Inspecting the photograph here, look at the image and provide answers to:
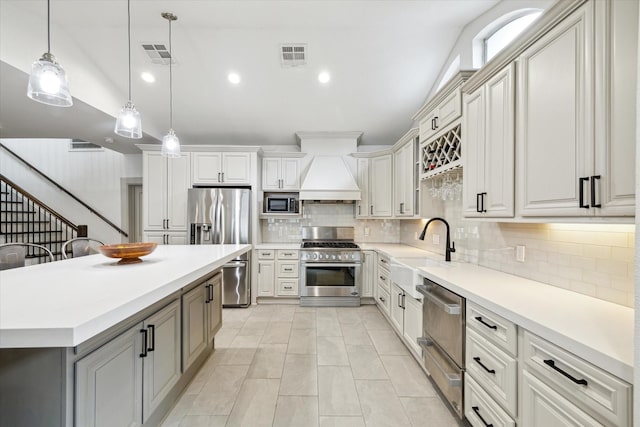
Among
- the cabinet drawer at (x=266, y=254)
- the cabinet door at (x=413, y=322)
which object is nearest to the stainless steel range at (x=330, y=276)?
the cabinet drawer at (x=266, y=254)

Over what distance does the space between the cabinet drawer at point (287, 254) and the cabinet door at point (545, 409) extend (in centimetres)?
323

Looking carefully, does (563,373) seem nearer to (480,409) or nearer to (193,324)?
(480,409)

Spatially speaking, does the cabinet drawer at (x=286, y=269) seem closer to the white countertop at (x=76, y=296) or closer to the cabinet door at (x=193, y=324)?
the cabinet door at (x=193, y=324)

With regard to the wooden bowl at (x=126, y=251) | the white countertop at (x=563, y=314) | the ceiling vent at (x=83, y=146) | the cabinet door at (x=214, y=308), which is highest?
the ceiling vent at (x=83, y=146)

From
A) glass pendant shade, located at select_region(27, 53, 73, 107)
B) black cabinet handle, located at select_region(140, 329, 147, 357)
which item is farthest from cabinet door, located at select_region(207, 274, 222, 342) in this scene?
glass pendant shade, located at select_region(27, 53, 73, 107)

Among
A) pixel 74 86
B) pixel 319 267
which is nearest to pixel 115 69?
pixel 74 86

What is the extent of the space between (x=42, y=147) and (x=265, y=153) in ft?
16.6

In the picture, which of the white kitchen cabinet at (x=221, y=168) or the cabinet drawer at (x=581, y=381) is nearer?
the cabinet drawer at (x=581, y=381)

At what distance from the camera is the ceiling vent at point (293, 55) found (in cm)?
323

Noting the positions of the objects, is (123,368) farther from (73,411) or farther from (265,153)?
(265,153)

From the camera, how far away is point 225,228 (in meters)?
4.04

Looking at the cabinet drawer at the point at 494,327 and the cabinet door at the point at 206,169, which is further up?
the cabinet door at the point at 206,169

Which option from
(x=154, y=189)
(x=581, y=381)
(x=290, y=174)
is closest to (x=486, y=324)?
(x=581, y=381)

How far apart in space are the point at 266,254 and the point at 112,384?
2.95 metres
